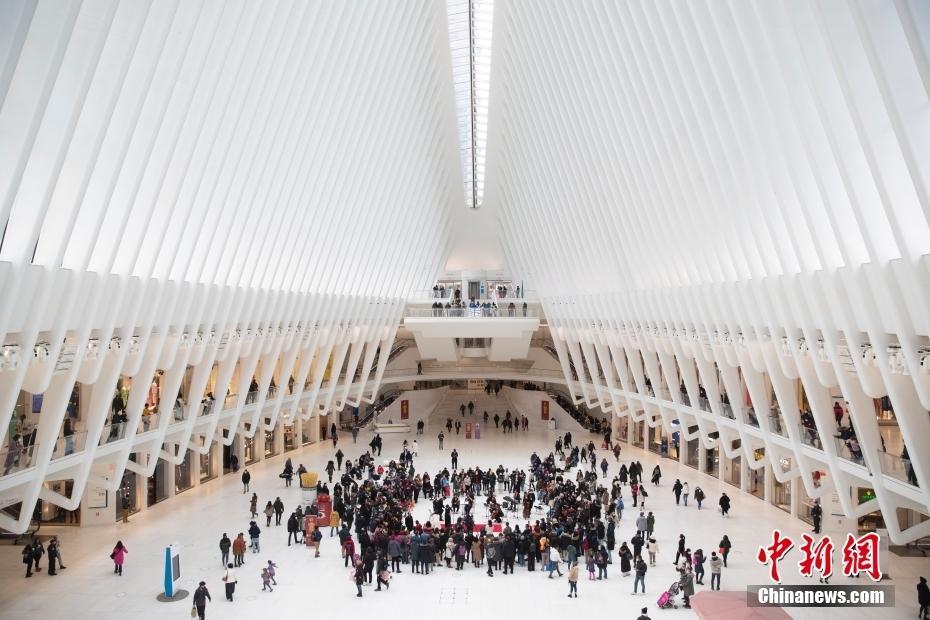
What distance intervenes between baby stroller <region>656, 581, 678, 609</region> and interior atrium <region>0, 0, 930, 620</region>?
268 millimetres

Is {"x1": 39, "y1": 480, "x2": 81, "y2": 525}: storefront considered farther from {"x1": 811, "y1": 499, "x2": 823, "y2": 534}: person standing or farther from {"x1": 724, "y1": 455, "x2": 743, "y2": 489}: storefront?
{"x1": 724, "y1": 455, "x2": 743, "y2": 489}: storefront

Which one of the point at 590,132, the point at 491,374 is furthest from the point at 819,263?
the point at 491,374

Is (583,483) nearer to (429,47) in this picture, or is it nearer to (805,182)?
(805,182)

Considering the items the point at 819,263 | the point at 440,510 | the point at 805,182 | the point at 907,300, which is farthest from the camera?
the point at 440,510

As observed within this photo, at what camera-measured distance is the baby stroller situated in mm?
13422

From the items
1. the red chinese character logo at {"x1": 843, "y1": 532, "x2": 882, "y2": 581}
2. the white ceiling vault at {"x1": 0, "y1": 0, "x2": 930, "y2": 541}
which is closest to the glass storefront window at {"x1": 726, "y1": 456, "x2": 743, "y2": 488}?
the white ceiling vault at {"x1": 0, "y1": 0, "x2": 930, "y2": 541}

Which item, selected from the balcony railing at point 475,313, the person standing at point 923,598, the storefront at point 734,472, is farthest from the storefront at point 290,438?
the person standing at point 923,598

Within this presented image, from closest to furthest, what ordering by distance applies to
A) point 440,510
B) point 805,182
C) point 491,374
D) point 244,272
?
point 805,182 < point 440,510 < point 244,272 < point 491,374

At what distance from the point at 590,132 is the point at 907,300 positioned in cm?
1267

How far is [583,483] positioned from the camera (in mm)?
20672

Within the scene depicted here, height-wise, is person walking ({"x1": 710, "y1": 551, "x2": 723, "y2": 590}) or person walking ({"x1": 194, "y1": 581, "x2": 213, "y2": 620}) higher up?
person walking ({"x1": 710, "y1": 551, "x2": 723, "y2": 590})

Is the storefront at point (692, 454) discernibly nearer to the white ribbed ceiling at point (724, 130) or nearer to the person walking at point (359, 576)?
the white ribbed ceiling at point (724, 130)

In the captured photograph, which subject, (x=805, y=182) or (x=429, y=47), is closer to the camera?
(x=805, y=182)
